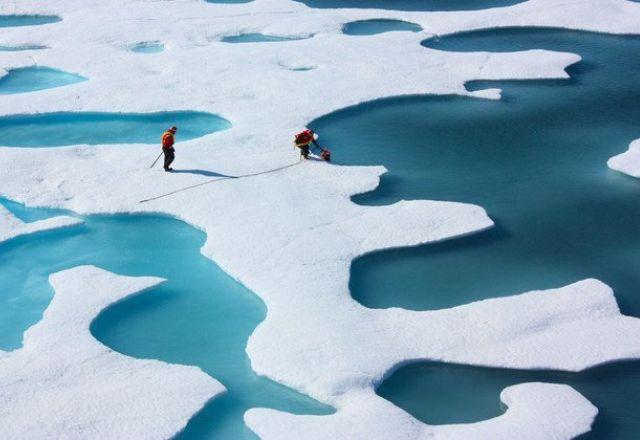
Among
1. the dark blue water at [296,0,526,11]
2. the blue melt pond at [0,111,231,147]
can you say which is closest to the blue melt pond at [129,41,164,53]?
the blue melt pond at [0,111,231,147]

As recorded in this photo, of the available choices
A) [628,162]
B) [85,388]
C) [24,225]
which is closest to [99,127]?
[24,225]

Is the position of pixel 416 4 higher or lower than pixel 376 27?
higher

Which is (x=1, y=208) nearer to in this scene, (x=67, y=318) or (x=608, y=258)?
(x=67, y=318)

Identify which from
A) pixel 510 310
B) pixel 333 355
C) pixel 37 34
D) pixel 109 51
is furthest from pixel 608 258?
pixel 37 34

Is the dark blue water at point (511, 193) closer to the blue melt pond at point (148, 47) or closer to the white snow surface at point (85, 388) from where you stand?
the white snow surface at point (85, 388)

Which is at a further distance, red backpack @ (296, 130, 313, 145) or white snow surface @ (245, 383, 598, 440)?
red backpack @ (296, 130, 313, 145)

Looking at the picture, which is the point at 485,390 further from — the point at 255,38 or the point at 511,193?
the point at 255,38

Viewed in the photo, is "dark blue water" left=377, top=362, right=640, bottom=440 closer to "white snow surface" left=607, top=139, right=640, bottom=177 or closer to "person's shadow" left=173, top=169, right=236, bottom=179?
"white snow surface" left=607, top=139, right=640, bottom=177
